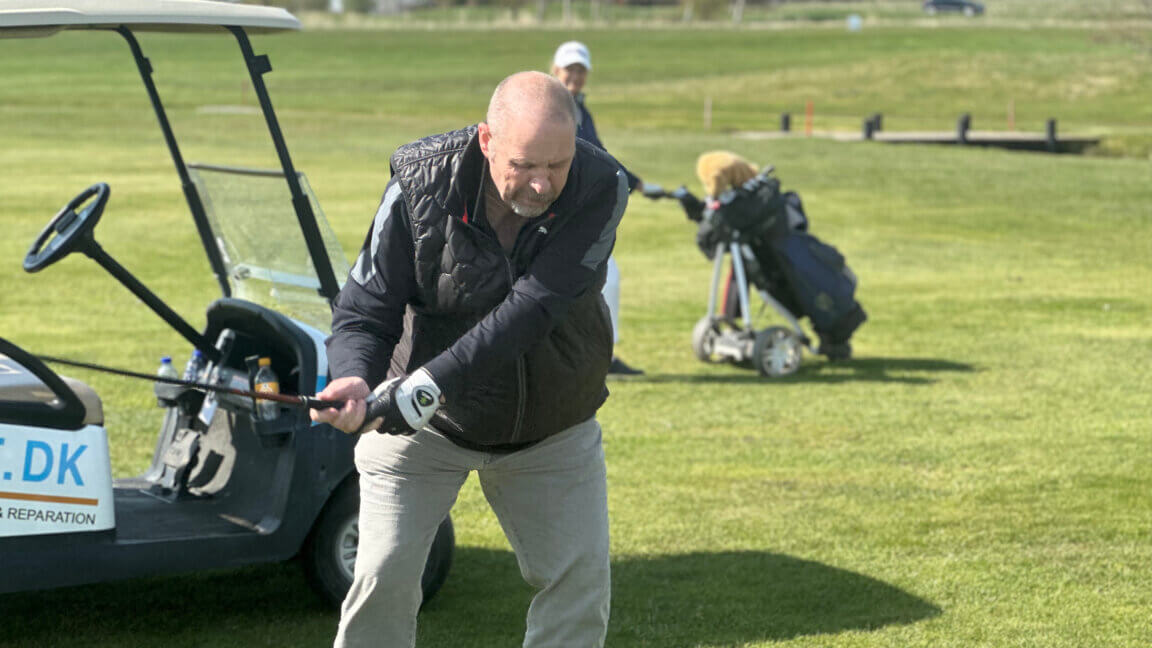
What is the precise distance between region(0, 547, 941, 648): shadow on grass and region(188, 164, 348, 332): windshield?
0.94 metres

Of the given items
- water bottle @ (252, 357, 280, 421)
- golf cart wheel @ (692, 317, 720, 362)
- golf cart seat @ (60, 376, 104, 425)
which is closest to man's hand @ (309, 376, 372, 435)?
golf cart seat @ (60, 376, 104, 425)

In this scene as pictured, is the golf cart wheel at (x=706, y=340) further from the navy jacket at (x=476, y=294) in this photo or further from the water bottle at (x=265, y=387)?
the navy jacket at (x=476, y=294)

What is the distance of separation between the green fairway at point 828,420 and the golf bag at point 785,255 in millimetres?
347

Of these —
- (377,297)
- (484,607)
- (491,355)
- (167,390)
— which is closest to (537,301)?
(491,355)

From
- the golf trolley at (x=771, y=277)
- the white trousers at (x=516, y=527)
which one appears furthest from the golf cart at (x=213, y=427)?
the golf trolley at (x=771, y=277)

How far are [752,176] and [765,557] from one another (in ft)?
14.0

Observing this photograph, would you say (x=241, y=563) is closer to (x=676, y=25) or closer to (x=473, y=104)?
(x=473, y=104)

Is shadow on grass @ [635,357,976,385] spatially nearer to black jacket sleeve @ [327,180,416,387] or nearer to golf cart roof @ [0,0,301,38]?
golf cart roof @ [0,0,301,38]

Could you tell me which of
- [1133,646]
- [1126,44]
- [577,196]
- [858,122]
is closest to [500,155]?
[577,196]

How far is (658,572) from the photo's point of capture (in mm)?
5297

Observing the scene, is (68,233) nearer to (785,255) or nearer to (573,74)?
(573,74)

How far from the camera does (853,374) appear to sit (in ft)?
30.1

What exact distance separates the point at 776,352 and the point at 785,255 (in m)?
0.64

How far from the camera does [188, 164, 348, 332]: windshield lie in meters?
5.03
